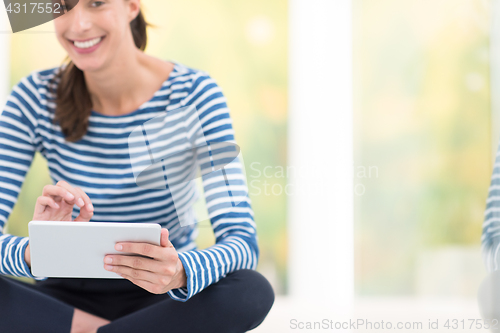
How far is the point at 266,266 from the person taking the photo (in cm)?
177

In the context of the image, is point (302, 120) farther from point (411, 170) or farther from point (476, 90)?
point (476, 90)

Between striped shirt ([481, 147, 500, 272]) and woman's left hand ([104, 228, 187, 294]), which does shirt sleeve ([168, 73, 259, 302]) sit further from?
striped shirt ([481, 147, 500, 272])

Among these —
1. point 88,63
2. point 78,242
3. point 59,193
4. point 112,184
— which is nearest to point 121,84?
point 88,63

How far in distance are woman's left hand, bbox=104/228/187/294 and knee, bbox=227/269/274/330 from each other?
13cm

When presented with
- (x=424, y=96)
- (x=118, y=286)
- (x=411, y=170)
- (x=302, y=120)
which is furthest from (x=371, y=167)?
(x=118, y=286)

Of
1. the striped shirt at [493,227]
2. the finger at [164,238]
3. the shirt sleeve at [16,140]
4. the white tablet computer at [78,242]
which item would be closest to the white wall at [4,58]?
the shirt sleeve at [16,140]

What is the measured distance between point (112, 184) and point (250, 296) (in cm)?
38

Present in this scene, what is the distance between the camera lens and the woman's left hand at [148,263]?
0.67 m

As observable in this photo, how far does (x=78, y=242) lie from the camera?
2.20ft

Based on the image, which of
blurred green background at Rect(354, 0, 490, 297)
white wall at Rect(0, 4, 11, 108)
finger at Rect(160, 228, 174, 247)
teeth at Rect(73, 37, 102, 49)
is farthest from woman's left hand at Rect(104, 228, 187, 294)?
white wall at Rect(0, 4, 11, 108)

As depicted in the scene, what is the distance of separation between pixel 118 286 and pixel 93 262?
0.77 feet

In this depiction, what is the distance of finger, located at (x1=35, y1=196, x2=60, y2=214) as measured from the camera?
2.59 feet

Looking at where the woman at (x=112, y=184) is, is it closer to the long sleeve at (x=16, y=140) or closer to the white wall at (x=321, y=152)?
the long sleeve at (x=16, y=140)

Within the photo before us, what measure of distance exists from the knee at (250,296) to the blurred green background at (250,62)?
0.91 metres
